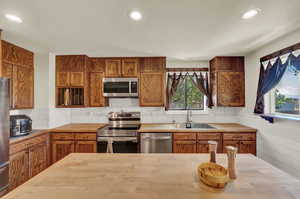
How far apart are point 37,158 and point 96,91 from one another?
5.03 ft

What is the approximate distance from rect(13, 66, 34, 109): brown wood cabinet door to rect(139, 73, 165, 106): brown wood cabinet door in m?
2.03

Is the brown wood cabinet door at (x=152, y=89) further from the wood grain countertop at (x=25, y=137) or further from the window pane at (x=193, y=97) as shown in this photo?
the wood grain countertop at (x=25, y=137)

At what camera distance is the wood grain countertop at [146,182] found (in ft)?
3.12

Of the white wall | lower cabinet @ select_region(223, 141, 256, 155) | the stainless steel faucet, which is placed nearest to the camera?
the white wall

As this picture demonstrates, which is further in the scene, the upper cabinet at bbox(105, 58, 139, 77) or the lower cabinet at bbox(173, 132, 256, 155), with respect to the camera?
the upper cabinet at bbox(105, 58, 139, 77)

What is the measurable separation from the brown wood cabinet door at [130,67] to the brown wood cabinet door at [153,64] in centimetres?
14

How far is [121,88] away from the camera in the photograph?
3.37m

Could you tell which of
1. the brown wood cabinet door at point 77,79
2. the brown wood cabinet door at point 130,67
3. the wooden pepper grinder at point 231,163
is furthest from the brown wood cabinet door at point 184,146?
the brown wood cabinet door at point 77,79

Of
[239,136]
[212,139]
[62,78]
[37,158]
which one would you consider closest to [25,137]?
[37,158]

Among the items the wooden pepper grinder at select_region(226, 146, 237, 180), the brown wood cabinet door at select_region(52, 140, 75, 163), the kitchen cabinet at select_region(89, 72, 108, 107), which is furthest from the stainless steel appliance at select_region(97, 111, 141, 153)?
the wooden pepper grinder at select_region(226, 146, 237, 180)

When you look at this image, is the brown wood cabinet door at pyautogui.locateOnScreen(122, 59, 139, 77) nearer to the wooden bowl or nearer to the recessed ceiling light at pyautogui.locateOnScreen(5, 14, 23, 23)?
the recessed ceiling light at pyautogui.locateOnScreen(5, 14, 23, 23)

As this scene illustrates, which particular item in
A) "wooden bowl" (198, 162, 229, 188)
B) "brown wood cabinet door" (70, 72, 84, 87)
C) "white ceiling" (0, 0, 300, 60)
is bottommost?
"wooden bowl" (198, 162, 229, 188)

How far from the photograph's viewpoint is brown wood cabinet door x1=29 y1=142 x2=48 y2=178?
2.61 meters

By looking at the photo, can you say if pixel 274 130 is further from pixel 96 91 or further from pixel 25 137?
pixel 25 137
